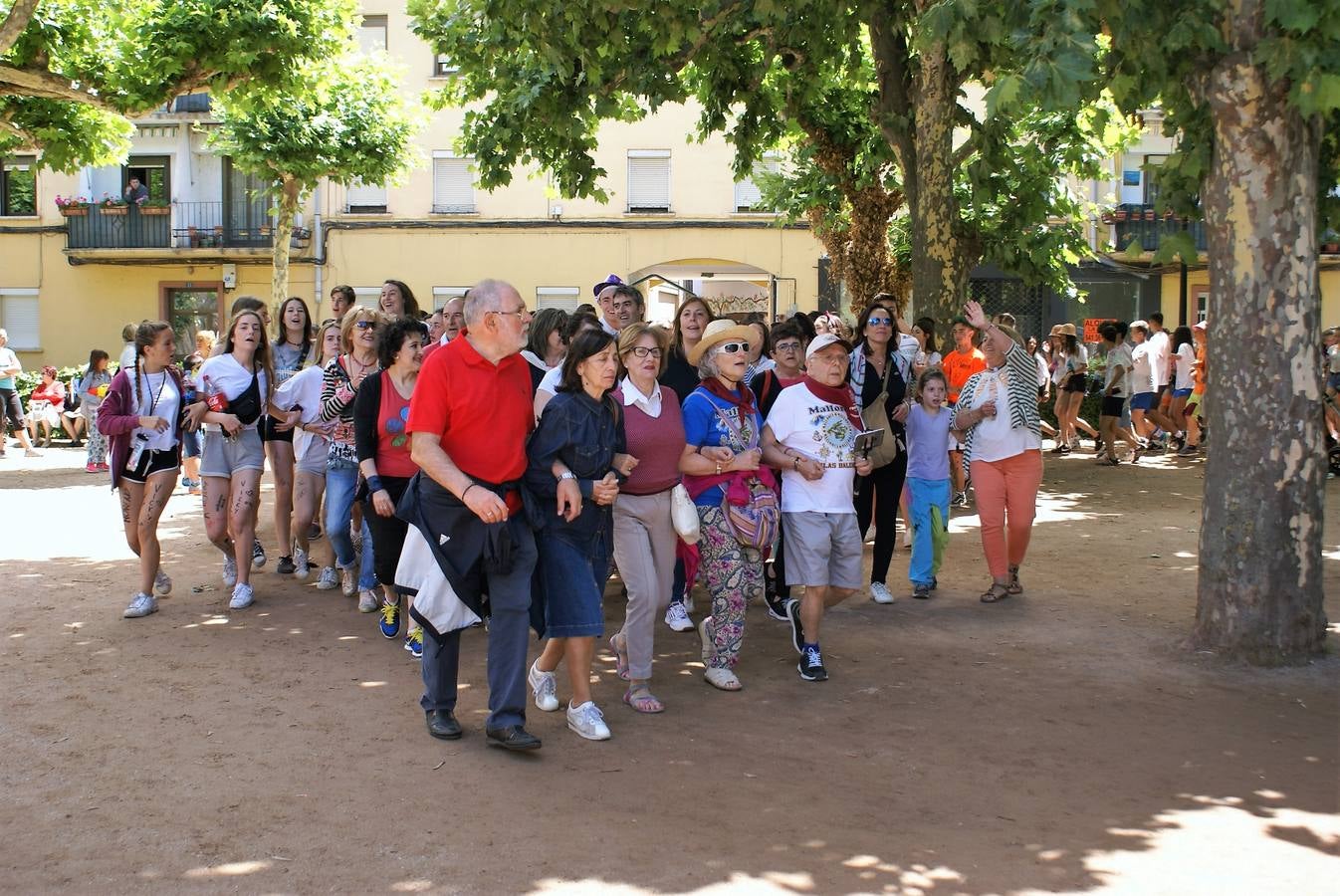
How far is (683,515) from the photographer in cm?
645

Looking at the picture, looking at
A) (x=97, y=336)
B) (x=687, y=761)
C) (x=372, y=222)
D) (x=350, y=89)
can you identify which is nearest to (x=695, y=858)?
(x=687, y=761)

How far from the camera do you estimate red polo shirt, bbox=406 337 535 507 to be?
5660 millimetres

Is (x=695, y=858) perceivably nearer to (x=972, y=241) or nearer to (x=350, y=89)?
(x=972, y=241)

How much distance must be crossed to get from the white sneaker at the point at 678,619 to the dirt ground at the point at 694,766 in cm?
30

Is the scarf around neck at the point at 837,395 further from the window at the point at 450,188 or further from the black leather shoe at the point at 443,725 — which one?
the window at the point at 450,188

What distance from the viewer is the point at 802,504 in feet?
23.2

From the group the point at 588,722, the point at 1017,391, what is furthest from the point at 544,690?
the point at 1017,391

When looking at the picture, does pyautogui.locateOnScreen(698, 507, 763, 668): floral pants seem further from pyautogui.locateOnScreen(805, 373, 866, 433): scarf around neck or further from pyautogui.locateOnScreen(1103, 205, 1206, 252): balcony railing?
pyautogui.locateOnScreen(1103, 205, 1206, 252): balcony railing

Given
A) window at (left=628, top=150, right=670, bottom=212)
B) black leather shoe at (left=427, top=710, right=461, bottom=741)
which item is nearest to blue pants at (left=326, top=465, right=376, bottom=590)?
black leather shoe at (left=427, top=710, right=461, bottom=741)

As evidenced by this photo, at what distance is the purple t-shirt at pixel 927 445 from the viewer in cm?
912

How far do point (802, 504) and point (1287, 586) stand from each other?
2483 millimetres

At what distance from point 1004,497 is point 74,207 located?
106ft

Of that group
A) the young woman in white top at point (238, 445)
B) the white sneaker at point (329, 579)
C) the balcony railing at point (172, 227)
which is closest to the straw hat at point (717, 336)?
the young woman in white top at point (238, 445)

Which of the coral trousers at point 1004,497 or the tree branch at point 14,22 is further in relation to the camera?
the tree branch at point 14,22
